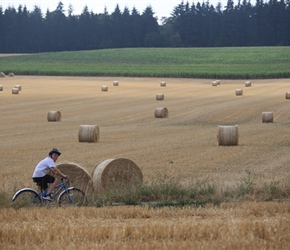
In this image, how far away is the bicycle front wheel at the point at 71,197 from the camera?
13564 mm

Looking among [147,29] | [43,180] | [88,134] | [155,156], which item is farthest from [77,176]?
[147,29]

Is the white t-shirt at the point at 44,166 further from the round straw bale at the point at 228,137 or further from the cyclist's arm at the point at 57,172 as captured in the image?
the round straw bale at the point at 228,137

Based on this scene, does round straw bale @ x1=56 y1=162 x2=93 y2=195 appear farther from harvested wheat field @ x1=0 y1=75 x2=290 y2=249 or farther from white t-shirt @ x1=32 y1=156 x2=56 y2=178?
harvested wheat field @ x1=0 y1=75 x2=290 y2=249

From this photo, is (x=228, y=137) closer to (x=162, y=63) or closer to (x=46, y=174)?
(x=46, y=174)

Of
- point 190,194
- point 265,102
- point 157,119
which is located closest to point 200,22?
point 265,102

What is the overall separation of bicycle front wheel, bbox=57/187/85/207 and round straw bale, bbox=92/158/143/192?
1.21 meters

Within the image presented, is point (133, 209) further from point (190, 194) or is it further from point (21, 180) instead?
point (21, 180)

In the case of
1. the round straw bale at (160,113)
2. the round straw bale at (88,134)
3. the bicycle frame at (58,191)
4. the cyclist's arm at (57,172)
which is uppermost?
the cyclist's arm at (57,172)

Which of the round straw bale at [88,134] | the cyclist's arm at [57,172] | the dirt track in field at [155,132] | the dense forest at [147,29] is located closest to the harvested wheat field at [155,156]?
the dirt track in field at [155,132]

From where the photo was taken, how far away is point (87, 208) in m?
12.1

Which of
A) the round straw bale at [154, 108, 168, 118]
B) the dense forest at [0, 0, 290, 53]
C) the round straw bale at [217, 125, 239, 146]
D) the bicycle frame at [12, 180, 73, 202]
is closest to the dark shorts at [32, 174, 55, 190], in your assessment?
the bicycle frame at [12, 180, 73, 202]

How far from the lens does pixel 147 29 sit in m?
160

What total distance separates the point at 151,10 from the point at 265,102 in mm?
118284

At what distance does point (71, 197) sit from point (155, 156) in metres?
9.76
